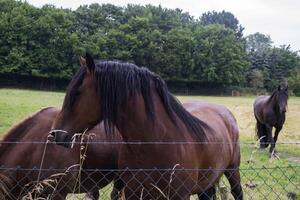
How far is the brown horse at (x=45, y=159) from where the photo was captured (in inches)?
163

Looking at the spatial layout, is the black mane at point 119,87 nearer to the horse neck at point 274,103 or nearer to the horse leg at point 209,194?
the horse leg at point 209,194

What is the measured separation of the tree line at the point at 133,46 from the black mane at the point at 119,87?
33.0 meters

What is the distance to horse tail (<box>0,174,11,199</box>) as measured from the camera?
3792 millimetres

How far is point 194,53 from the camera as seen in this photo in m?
51.7

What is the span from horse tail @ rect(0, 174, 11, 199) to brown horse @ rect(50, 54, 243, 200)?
0.84 metres

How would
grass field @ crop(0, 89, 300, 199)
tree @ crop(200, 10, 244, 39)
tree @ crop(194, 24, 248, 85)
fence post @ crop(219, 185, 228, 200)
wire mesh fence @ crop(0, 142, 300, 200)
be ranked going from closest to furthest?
wire mesh fence @ crop(0, 142, 300, 200), fence post @ crop(219, 185, 228, 200), grass field @ crop(0, 89, 300, 199), tree @ crop(194, 24, 248, 85), tree @ crop(200, 10, 244, 39)

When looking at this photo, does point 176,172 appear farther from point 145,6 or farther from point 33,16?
point 145,6

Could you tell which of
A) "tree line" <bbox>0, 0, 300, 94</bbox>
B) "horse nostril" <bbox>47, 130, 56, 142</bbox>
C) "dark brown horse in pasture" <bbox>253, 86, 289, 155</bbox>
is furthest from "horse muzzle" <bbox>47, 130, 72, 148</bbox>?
"tree line" <bbox>0, 0, 300, 94</bbox>

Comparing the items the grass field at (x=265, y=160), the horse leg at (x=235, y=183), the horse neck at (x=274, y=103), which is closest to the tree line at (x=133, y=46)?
the grass field at (x=265, y=160)

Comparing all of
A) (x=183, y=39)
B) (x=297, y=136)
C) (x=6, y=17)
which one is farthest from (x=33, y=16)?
(x=297, y=136)

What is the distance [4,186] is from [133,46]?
44.1 meters

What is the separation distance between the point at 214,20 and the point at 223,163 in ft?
374

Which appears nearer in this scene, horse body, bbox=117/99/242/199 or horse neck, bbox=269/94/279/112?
horse body, bbox=117/99/242/199

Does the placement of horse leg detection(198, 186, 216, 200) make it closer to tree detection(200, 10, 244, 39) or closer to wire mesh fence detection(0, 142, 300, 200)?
wire mesh fence detection(0, 142, 300, 200)
